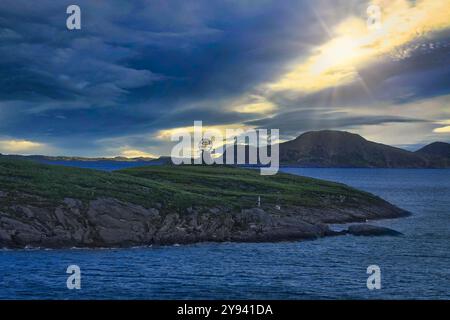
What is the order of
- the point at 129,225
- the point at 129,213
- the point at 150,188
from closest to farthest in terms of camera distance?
the point at 129,225 → the point at 129,213 → the point at 150,188

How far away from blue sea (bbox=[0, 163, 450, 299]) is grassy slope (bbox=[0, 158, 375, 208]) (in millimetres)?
19841

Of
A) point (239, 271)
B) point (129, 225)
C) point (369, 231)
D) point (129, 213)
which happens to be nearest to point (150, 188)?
point (129, 213)

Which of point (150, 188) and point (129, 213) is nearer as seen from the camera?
point (129, 213)

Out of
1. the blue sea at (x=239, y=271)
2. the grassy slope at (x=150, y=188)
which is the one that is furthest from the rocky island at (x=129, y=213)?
the blue sea at (x=239, y=271)

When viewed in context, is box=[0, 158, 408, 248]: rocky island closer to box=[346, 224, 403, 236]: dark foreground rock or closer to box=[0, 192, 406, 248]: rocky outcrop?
box=[0, 192, 406, 248]: rocky outcrop

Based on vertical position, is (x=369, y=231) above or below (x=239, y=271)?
above

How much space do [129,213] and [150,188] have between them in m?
19.4

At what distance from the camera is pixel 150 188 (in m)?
111

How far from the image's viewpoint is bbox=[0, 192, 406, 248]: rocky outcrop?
8100 cm

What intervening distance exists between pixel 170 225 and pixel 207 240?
8.12 meters

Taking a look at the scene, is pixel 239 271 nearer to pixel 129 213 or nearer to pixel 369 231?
pixel 129 213

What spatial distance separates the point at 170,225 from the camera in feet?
302

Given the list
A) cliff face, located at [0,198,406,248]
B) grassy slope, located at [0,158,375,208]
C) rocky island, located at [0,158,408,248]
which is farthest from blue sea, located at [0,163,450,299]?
grassy slope, located at [0,158,375,208]
